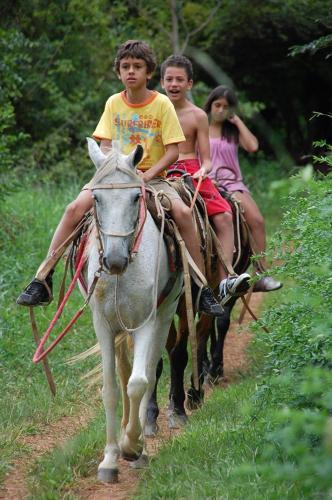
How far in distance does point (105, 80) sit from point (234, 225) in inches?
395

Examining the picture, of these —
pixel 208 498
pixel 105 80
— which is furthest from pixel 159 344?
pixel 105 80

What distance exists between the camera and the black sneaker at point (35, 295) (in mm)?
5910

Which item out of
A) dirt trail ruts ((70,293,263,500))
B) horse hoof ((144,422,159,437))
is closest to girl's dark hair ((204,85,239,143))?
dirt trail ruts ((70,293,263,500))

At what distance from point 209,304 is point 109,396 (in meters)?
1.16

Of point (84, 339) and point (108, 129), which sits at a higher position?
point (108, 129)

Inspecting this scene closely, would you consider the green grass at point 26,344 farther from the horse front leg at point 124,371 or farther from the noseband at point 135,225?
the noseband at point 135,225

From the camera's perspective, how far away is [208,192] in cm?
748

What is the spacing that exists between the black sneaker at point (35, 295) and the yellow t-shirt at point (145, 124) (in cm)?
104

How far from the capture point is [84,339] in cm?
898

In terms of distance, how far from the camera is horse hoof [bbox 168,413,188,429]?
6.68 metres

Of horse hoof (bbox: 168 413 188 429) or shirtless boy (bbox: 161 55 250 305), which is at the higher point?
shirtless boy (bbox: 161 55 250 305)

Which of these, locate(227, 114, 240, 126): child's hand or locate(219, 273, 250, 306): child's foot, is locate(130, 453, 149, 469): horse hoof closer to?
locate(219, 273, 250, 306): child's foot

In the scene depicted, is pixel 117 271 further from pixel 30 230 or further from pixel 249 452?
pixel 30 230

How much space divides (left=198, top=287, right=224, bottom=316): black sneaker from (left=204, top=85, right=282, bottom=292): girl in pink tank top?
2.45 m
